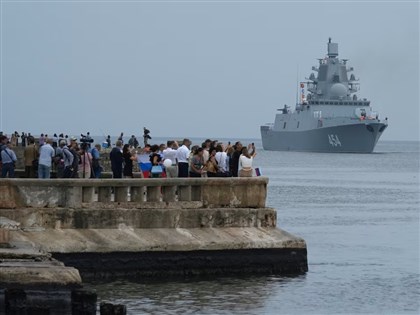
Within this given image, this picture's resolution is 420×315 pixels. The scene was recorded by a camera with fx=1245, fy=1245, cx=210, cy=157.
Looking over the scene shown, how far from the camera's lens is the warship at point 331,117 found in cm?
13950

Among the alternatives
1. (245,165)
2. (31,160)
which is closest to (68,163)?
(31,160)

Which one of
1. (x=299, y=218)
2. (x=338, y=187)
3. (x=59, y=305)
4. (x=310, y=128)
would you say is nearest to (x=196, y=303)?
(x=59, y=305)

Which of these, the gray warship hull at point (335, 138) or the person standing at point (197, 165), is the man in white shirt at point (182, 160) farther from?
the gray warship hull at point (335, 138)

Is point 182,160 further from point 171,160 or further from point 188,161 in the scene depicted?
point 188,161

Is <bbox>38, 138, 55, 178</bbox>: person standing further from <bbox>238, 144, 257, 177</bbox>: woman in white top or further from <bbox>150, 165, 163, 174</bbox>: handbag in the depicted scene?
<bbox>238, 144, 257, 177</bbox>: woman in white top

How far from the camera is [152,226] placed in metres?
21.3

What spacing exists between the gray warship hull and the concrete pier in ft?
381

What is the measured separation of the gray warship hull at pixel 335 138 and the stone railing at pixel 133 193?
381 feet

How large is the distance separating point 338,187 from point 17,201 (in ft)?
157

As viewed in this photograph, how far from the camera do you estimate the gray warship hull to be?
140m

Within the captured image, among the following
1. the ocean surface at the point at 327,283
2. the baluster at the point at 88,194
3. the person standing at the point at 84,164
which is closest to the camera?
the ocean surface at the point at 327,283

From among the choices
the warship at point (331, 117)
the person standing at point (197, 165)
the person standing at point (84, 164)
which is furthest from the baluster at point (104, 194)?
the warship at point (331, 117)

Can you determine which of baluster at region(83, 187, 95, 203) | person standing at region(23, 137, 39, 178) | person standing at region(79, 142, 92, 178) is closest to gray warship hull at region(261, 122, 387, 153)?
person standing at region(23, 137, 39, 178)

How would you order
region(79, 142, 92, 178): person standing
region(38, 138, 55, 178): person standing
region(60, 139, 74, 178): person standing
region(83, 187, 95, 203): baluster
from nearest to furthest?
region(83, 187, 95, 203): baluster
region(38, 138, 55, 178): person standing
region(60, 139, 74, 178): person standing
region(79, 142, 92, 178): person standing
